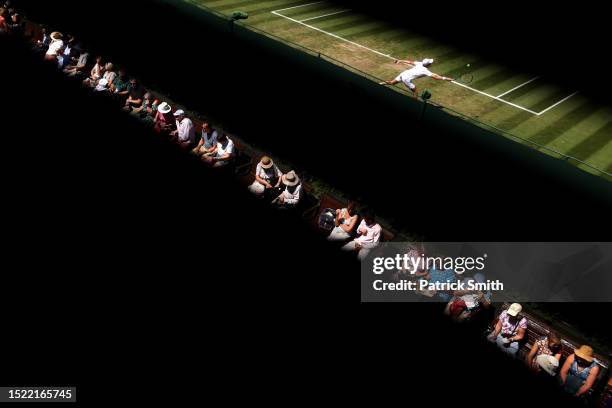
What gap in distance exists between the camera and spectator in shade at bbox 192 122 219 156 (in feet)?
28.9

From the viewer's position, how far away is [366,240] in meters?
6.98

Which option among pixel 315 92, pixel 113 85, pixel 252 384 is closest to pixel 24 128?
pixel 113 85

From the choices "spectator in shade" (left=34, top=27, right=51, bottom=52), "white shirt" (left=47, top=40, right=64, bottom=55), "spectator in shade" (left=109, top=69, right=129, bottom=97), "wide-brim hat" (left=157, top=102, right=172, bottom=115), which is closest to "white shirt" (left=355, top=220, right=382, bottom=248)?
"wide-brim hat" (left=157, top=102, right=172, bottom=115)

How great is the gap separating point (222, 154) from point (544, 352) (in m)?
5.83

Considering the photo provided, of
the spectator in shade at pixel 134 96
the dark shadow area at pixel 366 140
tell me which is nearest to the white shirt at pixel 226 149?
the dark shadow area at pixel 366 140

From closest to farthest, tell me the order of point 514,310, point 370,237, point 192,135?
point 514,310, point 370,237, point 192,135

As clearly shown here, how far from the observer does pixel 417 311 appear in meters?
6.10

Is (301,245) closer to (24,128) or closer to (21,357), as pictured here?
(21,357)

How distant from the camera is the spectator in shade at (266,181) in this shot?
8.04m

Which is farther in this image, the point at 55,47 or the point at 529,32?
the point at 529,32

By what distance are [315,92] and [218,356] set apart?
600 centimetres

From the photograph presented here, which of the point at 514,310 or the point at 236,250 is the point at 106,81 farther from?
the point at 514,310

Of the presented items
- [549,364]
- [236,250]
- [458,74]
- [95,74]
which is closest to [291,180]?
[236,250]

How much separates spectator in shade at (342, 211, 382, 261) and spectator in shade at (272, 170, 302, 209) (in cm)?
124
